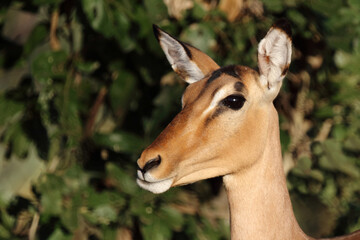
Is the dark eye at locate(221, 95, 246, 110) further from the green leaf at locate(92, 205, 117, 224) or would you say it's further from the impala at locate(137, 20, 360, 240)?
the green leaf at locate(92, 205, 117, 224)

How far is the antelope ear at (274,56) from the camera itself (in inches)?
87.3

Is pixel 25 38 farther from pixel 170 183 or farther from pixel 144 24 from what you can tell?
pixel 170 183

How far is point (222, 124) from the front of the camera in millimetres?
2244

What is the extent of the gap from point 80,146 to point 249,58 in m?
1.26

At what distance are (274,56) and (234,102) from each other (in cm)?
23

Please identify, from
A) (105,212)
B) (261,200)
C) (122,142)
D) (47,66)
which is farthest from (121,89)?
(261,200)

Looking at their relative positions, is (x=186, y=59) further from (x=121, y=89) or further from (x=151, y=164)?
(x=121, y=89)

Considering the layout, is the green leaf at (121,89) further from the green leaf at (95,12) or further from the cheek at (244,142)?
the cheek at (244,142)

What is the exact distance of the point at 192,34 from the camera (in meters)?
3.66

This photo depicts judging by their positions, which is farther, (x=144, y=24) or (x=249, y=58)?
(x=249, y=58)

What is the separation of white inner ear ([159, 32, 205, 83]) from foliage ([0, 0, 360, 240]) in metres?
0.99

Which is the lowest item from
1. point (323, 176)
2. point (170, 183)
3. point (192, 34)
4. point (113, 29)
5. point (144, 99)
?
point (323, 176)

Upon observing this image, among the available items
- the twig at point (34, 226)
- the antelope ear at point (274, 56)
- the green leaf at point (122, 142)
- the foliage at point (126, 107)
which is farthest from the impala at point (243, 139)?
the twig at point (34, 226)

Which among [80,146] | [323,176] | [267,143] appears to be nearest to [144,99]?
[80,146]
